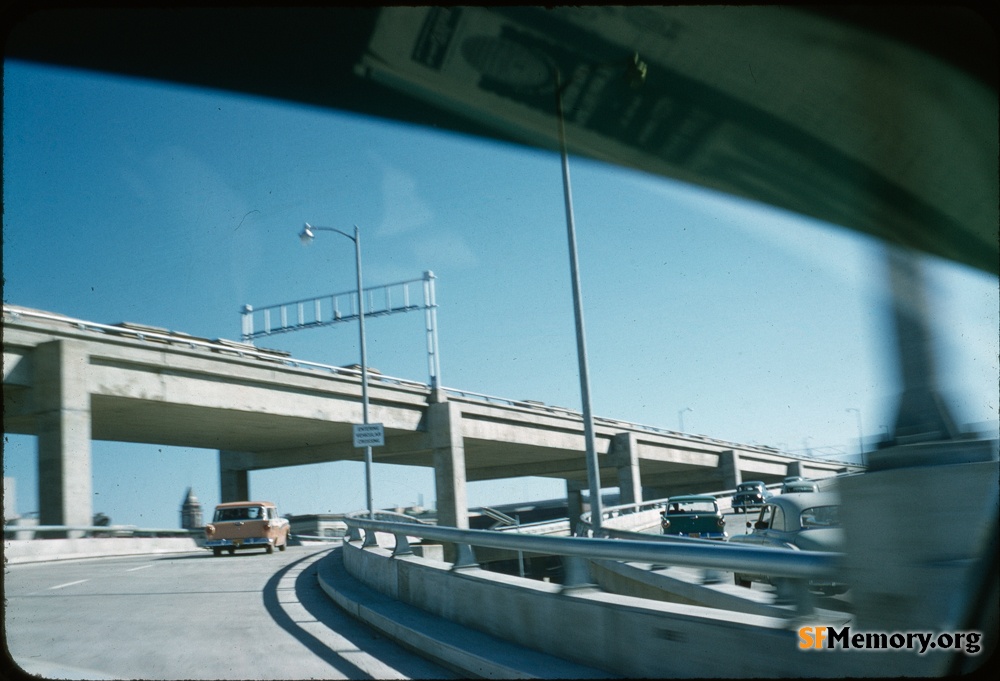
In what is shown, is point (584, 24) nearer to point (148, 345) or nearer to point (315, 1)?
point (315, 1)

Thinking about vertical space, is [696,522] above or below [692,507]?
below

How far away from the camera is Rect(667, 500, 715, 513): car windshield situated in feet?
88.7

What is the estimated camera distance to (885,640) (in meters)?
3.46

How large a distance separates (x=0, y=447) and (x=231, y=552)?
25.0 metres

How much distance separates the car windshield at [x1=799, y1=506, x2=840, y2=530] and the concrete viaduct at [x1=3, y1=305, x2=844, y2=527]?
22150mm

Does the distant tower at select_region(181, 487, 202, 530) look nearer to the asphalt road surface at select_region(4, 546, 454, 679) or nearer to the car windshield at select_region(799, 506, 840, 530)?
the asphalt road surface at select_region(4, 546, 454, 679)

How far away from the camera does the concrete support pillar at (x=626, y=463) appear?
56469mm

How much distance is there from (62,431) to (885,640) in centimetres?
2876

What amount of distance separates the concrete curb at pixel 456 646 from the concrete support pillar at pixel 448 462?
31.9 m

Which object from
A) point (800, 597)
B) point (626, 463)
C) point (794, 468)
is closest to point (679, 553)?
point (800, 597)

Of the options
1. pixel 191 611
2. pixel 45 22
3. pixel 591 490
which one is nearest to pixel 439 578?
pixel 191 611

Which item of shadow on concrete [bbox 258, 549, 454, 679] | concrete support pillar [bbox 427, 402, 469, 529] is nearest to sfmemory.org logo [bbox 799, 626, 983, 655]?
shadow on concrete [bbox 258, 549, 454, 679]

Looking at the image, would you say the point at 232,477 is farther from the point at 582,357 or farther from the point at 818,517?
the point at 818,517

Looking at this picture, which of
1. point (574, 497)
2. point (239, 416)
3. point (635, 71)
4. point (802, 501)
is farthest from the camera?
point (574, 497)
